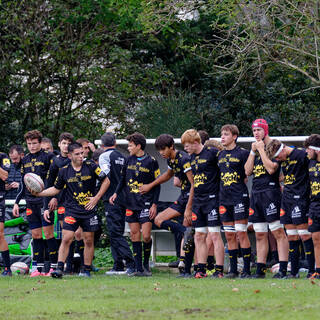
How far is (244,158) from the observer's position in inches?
460

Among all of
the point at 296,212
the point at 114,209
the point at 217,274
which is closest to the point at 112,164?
the point at 114,209

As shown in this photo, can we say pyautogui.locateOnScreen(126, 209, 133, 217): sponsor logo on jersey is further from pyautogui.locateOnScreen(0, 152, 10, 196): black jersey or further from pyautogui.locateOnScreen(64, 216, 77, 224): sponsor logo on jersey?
pyautogui.locateOnScreen(0, 152, 10, 196): black jersey

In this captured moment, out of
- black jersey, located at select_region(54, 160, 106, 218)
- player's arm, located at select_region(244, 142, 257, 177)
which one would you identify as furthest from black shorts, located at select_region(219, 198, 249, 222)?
black jersey, located at select_region(54, 160, 106, 218)

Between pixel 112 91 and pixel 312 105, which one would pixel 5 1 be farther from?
pixel 312 105

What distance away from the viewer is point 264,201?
11445 millimetres

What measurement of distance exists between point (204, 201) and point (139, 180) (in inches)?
50.9

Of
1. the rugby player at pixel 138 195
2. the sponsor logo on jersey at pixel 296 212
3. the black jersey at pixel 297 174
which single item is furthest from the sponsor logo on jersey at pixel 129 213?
the sponsor logo on jersey at pixel 296 212

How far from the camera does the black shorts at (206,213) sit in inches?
464

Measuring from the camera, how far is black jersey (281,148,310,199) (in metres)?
11.3

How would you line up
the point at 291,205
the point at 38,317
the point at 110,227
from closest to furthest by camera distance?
the point at 38,317 < the point at 291,205 < the point at 110,227

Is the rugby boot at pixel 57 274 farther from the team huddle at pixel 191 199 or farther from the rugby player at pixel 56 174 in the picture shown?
the rugby player at pixel 56 174

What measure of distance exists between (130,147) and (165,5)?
651 cm

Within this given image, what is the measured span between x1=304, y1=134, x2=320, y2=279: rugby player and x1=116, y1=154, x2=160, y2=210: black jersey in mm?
2738

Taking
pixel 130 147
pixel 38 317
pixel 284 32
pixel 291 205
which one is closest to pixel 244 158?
pixel 291 205
